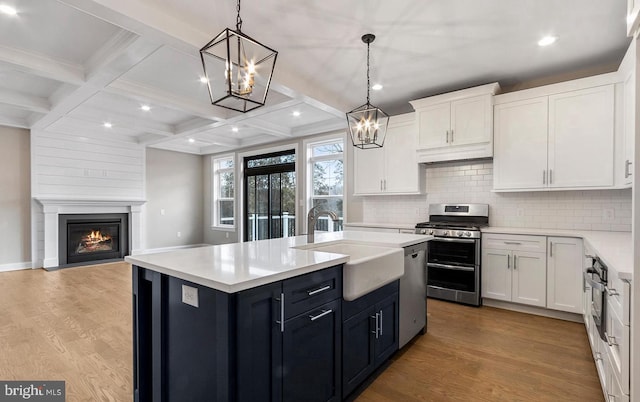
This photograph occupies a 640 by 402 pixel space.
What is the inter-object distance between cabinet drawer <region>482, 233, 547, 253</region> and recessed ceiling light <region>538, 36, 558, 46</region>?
6.37ft

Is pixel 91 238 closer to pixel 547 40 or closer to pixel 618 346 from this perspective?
pixel 618 346

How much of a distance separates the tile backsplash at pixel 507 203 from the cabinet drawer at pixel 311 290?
10.4 feet

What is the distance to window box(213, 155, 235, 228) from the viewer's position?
8172 millimetres

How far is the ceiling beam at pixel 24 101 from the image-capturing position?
427 cm

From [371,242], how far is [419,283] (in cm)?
62

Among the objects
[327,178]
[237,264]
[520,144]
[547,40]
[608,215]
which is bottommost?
[237,264]

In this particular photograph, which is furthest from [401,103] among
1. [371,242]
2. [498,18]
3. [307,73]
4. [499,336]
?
[499,336]

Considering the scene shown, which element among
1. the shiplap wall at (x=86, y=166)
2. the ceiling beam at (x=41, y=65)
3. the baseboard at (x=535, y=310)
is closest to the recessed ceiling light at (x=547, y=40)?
the baseboard at (x=535, y=310)

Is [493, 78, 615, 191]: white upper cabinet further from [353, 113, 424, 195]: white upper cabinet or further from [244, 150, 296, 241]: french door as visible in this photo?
[244, 150, 296, 241]: french door

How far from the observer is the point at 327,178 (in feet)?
20.2

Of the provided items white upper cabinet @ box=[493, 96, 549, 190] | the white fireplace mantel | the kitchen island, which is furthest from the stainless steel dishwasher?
the white fireplace mantel

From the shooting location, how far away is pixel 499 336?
9.64 ft

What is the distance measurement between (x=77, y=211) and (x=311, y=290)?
6.80 metres

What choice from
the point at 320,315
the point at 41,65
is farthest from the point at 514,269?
the point at 41,65
